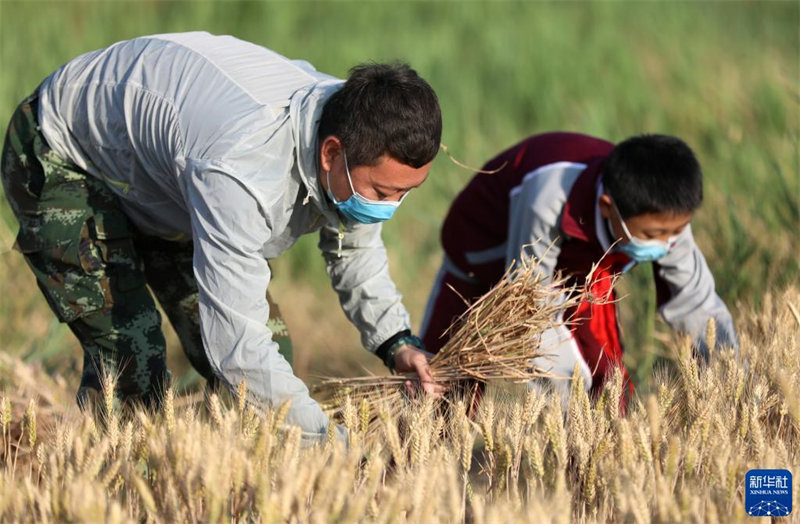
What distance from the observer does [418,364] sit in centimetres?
313

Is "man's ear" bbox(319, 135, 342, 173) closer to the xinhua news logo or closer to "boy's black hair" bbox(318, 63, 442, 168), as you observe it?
"boy's black hair" bbox(318, 63, 442, 168)

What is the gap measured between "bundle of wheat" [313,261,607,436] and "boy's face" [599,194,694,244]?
49 centimetres

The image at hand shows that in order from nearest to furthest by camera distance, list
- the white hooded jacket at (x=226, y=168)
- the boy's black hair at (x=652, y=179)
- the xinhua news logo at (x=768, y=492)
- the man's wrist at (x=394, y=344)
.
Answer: the xinhua news logo at (x=768, y=492) < the white hooded jacket at (x=226, y=168) < the man's wrist at (x=394, y=344) < the boy's black hair at (x=652, y=179)

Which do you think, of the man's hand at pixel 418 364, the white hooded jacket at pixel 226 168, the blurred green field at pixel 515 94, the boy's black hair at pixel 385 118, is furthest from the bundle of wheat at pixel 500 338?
the blurred green field at pixel 515 94

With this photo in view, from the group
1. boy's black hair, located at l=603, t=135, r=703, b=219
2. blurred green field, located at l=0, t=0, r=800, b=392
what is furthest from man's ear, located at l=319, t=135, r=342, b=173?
blurred green field, located at l=0, t=0, r=800, b=392

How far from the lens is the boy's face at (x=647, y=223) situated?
3453 mm

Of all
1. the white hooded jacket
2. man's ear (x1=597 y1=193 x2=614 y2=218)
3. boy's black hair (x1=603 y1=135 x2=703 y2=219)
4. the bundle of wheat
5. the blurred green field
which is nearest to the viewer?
the white hooded jacket

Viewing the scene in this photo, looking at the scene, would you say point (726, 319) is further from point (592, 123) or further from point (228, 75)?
point (592, 123)

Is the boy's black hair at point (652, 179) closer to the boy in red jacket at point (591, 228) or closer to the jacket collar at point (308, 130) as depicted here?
the boy in red jacket at point (591, 228)

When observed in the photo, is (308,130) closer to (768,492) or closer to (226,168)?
(226,168)

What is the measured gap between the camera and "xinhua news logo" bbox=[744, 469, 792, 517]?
245cm

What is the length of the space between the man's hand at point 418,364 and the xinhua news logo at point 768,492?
0.97 metres

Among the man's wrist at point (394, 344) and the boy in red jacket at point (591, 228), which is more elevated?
the boy in red jacket at point (591, 228)

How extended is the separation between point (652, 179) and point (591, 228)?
0.32 m
